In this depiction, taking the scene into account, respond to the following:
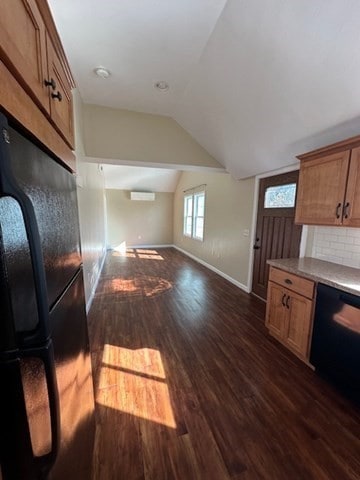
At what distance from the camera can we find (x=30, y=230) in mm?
450

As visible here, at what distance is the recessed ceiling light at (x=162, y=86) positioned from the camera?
8.44 ft

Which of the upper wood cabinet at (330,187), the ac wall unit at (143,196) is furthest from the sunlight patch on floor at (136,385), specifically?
the ac wall unit at (143,196)

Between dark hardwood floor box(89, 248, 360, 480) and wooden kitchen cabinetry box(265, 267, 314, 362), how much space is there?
0.14 meters

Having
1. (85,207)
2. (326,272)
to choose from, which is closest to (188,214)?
(85,207)

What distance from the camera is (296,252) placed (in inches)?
113

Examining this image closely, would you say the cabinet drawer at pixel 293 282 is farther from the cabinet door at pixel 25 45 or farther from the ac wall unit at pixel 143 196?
the ac wall unit at pixel 143 196

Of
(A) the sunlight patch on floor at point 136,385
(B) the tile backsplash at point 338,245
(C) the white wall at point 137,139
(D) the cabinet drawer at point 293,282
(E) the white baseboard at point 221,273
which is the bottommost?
(A) the sunlight patch on floor at point 136,385

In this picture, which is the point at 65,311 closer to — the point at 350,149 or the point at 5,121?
the point at 5,121

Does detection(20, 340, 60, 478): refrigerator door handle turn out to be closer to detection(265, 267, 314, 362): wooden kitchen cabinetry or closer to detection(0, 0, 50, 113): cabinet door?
detection(0, 0, 50, 113): cabinet door

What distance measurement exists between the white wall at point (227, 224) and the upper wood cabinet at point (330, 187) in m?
1.49

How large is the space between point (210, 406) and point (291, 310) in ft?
3.99

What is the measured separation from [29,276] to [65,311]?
36 centimetres

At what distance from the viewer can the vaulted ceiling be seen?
1.50 metres

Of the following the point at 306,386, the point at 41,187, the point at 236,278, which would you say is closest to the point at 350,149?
the point at 306,386
